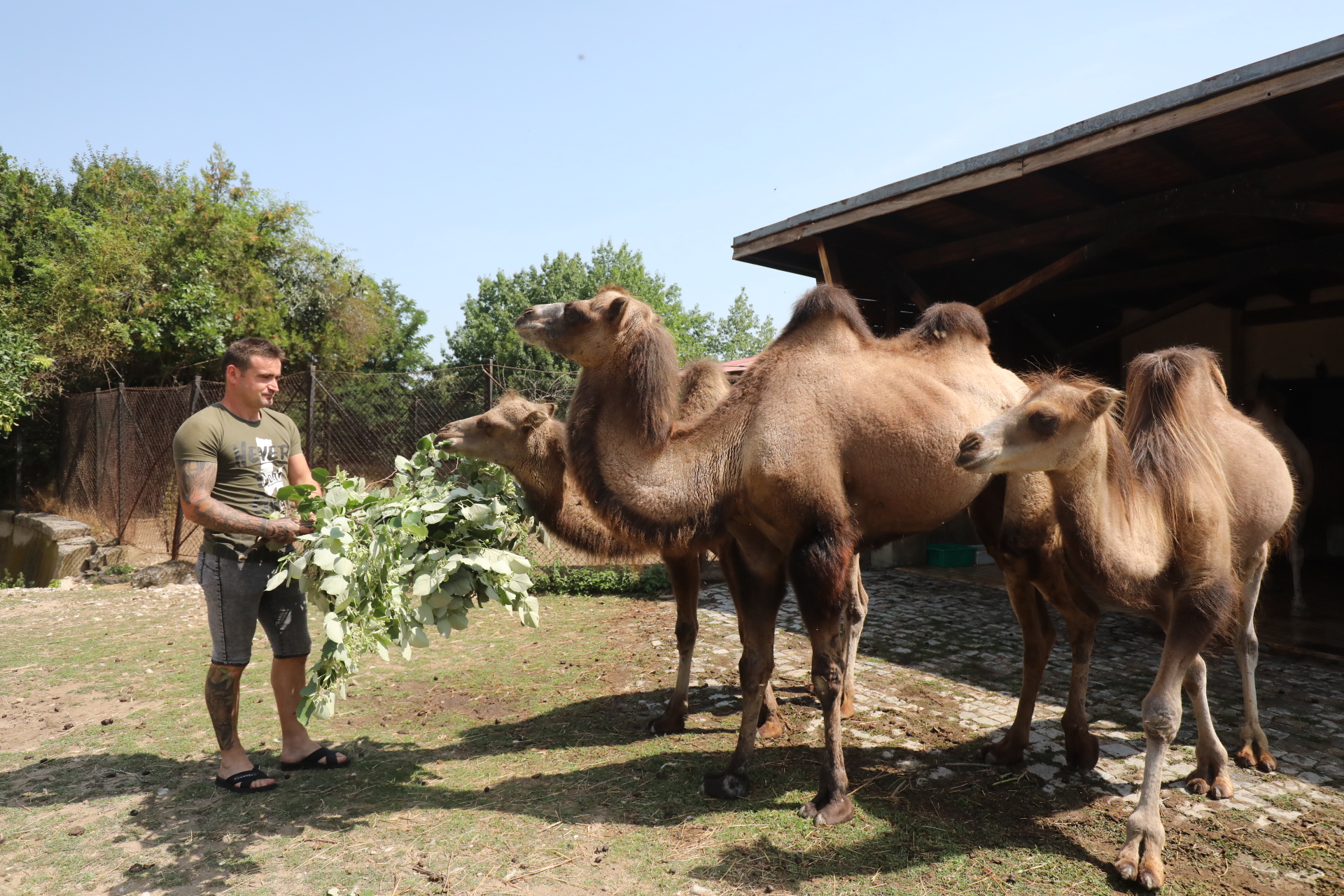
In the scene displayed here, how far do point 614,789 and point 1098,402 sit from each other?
3.11 meters

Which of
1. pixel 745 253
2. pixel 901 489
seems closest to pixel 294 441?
pixel 901 489

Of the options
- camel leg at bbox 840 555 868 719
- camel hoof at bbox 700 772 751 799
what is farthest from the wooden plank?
camel hoof at bbox 700 772 751 799

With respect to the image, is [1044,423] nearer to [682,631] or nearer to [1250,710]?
[1250,710]

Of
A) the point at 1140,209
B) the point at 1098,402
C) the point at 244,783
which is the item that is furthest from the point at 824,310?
the point at 1140,209

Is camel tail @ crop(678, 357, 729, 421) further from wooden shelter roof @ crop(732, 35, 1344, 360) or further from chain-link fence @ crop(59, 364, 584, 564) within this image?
chain-link fence @ crop(59, 364, 584, 564)

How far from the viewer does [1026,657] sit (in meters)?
4.49

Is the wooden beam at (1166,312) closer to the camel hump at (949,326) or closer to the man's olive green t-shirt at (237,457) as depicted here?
the camel hump at (949,326)

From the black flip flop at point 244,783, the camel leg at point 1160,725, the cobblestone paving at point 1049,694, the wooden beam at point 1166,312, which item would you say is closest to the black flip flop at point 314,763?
the black flip flop at point 244,783

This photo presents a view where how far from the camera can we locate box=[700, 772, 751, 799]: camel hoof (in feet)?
13.2

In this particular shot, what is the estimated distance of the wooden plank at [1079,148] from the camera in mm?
4840

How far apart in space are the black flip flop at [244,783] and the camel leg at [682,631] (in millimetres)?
2254

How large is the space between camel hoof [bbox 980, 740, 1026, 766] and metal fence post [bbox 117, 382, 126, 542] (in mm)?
14158

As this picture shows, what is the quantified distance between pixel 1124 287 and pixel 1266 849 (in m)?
7.66

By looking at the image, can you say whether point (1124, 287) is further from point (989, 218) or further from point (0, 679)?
point (0, 679)
